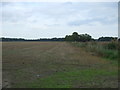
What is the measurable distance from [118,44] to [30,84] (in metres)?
18.3

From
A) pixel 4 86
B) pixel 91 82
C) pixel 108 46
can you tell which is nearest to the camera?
pixel 4 86

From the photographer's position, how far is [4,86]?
9.44m

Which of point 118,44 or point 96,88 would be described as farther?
point 118,44

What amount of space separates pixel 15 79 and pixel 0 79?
620mm

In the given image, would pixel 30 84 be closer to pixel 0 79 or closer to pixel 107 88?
pixel 0 79

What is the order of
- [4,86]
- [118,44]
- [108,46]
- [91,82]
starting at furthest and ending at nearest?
[108,46]
[118,44]
[91,82]
[4,86]

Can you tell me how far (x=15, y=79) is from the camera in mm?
11023

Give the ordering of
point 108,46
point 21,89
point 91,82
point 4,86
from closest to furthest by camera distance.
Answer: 1. point 21,89
2. point 4,86
3. point 91,82
4. point 108,46

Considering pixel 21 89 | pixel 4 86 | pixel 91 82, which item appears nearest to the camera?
pixel 21 89

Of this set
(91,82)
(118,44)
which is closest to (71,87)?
(91,82)

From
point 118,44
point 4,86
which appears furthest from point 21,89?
point 118,44

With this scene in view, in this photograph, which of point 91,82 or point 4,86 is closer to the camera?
A: point 4,86

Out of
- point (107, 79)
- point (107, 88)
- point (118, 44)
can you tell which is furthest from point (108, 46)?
point (107, 88)

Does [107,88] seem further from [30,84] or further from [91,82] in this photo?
[30,84]
